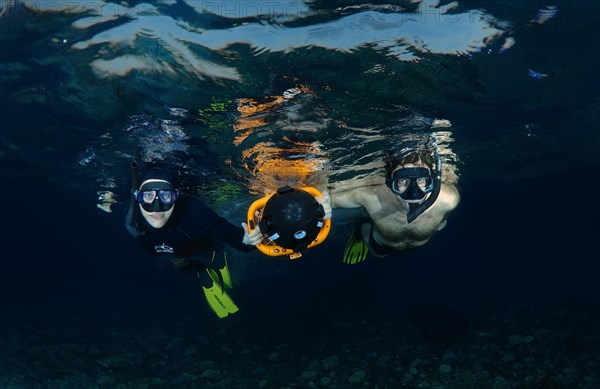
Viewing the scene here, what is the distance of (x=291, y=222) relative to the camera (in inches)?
197

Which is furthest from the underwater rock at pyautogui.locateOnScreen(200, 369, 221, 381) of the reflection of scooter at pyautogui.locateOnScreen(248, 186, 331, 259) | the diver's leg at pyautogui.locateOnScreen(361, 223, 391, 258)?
the reflection of scooter at pyautogui.locateOnScreen(248, 186, 331, 259)

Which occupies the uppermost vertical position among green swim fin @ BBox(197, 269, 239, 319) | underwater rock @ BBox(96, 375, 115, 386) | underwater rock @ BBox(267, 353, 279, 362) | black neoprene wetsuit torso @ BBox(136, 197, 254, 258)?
black neoprene wetsuit torso @ BBox(136, 197, 254, 258)

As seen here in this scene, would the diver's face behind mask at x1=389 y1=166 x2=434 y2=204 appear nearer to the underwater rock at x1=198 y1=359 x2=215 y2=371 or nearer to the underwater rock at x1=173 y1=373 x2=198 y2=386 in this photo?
the underwater rock at x1=173 y1=373 x2=198 y2=386

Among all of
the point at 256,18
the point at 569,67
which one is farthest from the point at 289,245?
the point at 569,67

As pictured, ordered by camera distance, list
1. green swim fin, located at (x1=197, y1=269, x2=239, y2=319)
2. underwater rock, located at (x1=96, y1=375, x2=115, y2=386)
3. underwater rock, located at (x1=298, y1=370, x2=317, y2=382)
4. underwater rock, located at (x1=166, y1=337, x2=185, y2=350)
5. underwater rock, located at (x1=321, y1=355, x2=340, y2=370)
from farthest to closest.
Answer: underwater rock, located at (x1=166, y1=337, x2=185, y2=350) → underwater rock, located at (x1=321, y1=355, x2=340, y2=370) → underwater rock, located at (x1=96, y1=375, x2=115, y2=386) → underwater rock, located at (x1=298, y1=370, x2=317, y2=382) → green swim fin, located at (x1=197, y1=269, x2=239, y2=319)

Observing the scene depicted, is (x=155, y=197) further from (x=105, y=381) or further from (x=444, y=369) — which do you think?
(x=444, y=369)

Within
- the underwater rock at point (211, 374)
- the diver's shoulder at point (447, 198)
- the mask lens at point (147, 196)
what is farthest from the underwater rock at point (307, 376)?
the mask lens at point (147, 196)

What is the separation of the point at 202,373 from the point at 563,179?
28.5 metres

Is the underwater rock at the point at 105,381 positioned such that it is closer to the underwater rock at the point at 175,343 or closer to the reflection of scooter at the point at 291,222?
the underwater rock at the point at 175,343

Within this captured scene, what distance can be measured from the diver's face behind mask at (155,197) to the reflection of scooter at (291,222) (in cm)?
298

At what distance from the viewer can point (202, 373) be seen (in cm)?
1199

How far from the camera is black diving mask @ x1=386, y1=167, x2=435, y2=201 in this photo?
7457mm

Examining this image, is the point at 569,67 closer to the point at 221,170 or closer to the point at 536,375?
the point at 536,375

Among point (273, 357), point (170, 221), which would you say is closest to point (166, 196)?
point (170, 221)
